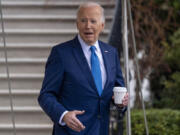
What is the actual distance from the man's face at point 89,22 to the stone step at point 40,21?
3.19 metres

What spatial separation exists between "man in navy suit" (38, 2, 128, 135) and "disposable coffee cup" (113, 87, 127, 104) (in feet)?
0.14

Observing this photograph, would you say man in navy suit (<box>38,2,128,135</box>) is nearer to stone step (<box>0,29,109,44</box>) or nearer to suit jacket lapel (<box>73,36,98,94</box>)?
suit jacket lapel (<box>73,36,98,94</box>)

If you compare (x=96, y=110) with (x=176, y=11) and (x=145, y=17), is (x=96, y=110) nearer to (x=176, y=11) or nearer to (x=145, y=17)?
(x=145, y=17)

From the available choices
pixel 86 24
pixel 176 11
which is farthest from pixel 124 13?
pixel 176 11

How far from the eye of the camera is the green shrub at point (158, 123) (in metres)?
5.45

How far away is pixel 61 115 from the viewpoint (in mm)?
2869

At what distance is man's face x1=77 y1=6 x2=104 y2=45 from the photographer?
303cm

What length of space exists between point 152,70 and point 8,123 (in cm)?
268

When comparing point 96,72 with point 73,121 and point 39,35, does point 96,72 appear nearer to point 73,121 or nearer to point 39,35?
point 73,121

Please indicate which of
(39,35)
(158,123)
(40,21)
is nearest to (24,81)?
(39,35)

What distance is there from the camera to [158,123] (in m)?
5.47

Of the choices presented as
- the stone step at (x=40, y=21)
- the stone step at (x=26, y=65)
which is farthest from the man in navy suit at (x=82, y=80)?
the stone step at (x=40, y=21)

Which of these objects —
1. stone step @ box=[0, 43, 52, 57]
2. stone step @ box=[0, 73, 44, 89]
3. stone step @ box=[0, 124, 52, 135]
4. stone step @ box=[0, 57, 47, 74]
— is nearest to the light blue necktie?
stone step @ box=[0, 124, 52, 135]

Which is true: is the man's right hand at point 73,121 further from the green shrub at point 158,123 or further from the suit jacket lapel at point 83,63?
the green shrub at point 158,123
